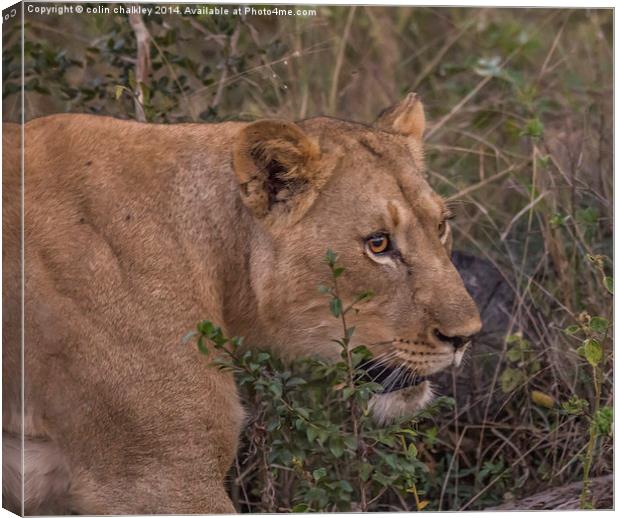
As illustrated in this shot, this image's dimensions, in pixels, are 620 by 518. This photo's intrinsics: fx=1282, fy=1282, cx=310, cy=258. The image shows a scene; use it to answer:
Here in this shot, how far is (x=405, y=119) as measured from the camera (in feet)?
13.9

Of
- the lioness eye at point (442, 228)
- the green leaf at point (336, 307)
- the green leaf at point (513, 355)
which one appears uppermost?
the lioness eye at point (442, 228)

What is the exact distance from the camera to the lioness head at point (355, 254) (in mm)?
3811

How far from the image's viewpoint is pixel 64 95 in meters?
4.29

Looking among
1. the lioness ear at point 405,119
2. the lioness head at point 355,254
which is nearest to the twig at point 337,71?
the lioness ear at point 405,119

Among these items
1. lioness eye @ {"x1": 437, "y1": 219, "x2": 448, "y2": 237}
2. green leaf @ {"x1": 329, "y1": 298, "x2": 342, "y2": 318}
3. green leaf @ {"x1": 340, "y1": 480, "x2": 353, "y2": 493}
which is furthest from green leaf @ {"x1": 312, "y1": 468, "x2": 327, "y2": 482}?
lioness eye @ {"x1": 437, "y1": 219, "x2": 448, "y2": 237}

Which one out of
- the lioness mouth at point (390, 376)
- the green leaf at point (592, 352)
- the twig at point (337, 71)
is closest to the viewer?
the lioness mouth at point (390, 376)

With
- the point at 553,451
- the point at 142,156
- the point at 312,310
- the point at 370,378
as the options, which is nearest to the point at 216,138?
the point at 142,156

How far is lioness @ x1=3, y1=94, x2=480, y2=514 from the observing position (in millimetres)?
3691

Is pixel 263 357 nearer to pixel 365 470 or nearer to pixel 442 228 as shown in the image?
pixel 365 470

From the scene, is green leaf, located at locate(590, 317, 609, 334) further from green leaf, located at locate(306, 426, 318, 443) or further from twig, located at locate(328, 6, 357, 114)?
twig, located at locate(328, 6, 357, 114)

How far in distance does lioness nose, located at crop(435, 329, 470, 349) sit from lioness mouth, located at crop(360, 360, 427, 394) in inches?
6.5

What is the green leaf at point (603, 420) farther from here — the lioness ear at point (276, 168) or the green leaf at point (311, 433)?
the lioness ear at point (276, 168)

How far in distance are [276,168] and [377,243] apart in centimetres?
38

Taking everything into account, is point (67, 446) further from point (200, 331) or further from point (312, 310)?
point (312, 310)
